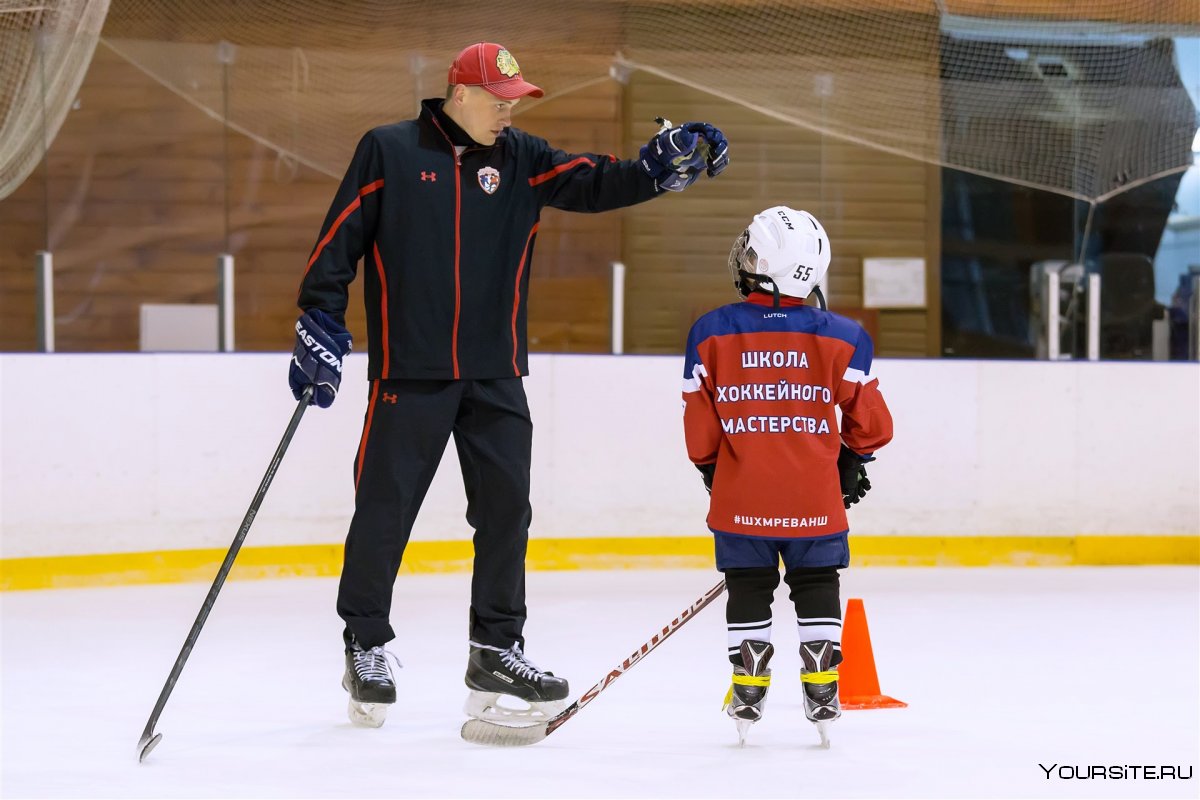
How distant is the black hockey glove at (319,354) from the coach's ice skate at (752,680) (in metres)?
0.89

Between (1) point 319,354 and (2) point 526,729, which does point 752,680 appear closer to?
(2) point 526,729

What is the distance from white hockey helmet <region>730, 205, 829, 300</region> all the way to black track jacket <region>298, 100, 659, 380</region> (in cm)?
26

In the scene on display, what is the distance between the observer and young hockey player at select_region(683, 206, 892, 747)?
2779mm

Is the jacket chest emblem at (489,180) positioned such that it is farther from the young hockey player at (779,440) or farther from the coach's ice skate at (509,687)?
the coach's ice skate at (509,687)

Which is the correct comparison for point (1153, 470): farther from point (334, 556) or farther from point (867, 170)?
point (334, 556)

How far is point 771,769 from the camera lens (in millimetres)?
2689

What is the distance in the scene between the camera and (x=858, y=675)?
3240mm

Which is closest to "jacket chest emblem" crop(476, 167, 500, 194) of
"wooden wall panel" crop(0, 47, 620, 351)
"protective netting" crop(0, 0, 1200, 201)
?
"wooden wall panel" crop(0, 47, 620, 351)

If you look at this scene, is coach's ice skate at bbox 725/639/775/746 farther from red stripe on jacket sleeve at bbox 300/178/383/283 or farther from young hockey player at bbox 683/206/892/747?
red stripe on jacket sleeve at bbox 300/178/383/283

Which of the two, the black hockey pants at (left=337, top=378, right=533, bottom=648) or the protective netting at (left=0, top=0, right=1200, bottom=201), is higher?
the protective netting at (left=0, top=0, right=1200, bottom=201)

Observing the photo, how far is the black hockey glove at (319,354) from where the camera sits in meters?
2.95

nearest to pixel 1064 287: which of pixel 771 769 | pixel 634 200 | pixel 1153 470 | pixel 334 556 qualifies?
pixel 1153 470

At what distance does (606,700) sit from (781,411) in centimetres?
84

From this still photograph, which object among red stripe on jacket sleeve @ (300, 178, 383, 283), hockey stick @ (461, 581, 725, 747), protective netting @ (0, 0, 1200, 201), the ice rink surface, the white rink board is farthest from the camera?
protective netting @ (0, 0, 1200, 201)
